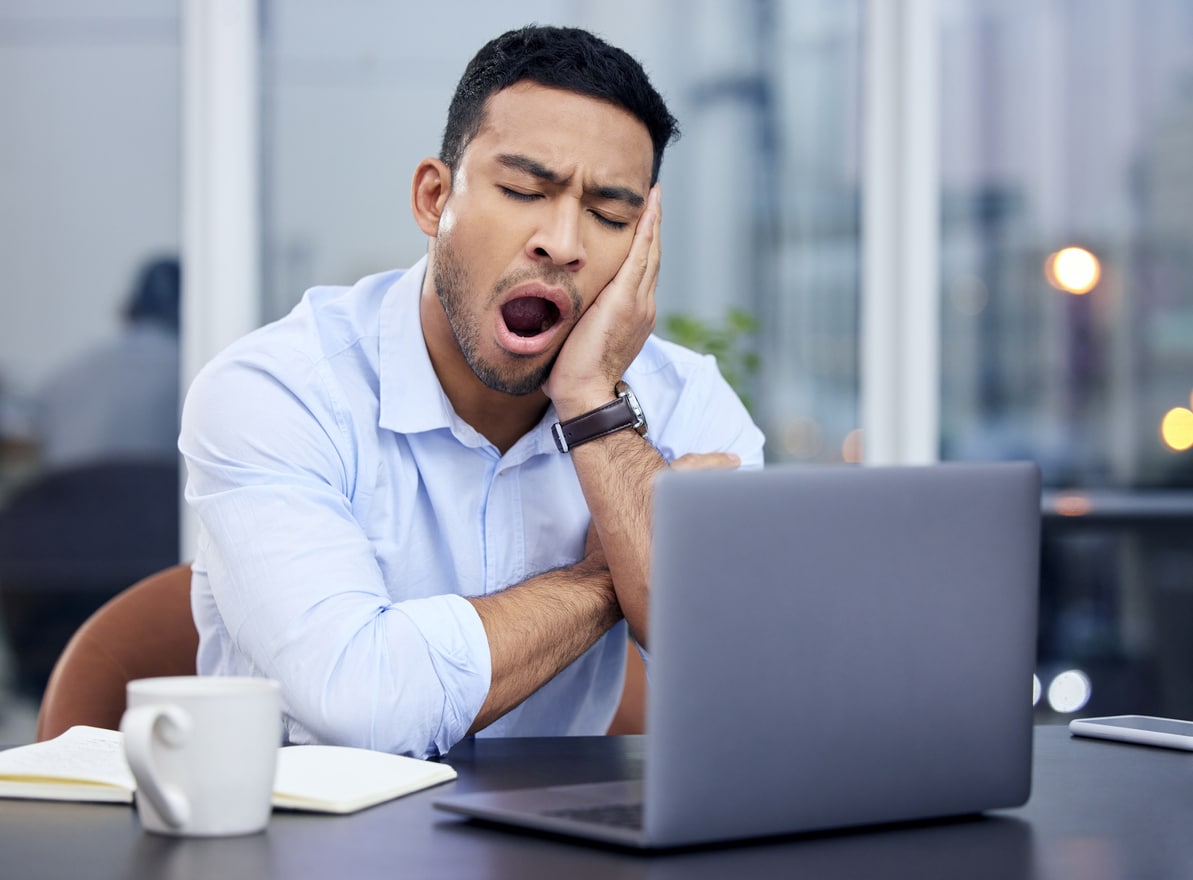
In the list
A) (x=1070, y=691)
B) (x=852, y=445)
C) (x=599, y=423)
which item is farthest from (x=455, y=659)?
(x=1070, y=691)

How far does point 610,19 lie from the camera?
10.7 ft

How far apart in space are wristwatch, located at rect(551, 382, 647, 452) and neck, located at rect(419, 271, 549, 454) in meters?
0.13

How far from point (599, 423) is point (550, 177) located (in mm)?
305

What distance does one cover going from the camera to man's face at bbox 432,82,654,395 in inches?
64.9

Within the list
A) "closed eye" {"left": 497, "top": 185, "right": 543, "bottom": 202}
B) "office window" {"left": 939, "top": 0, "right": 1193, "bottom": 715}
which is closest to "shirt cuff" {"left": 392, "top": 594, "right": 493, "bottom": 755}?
"closed eye" {"left": 497, "top": 185, "right": 543, "bottom": 202}

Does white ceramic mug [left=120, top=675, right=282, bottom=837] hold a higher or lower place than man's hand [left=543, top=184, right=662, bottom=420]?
lower

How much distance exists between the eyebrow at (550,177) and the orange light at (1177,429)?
228 centimetres

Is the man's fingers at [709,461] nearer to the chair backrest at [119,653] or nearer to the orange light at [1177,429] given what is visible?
the chair backrest at [119,653]

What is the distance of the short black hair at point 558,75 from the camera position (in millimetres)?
1690

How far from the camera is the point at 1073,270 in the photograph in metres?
3.46

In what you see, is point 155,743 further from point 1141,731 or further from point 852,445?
point 852,445

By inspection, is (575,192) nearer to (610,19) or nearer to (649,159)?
(649,159)

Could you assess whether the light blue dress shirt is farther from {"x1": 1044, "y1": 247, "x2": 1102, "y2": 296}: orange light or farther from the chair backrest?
{"x1": 1044, "y1": 247, "x2": 1102, "y2": 296}: orange light

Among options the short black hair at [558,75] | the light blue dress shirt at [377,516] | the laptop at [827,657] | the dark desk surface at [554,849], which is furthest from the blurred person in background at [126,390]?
the laptop at [827,657]
